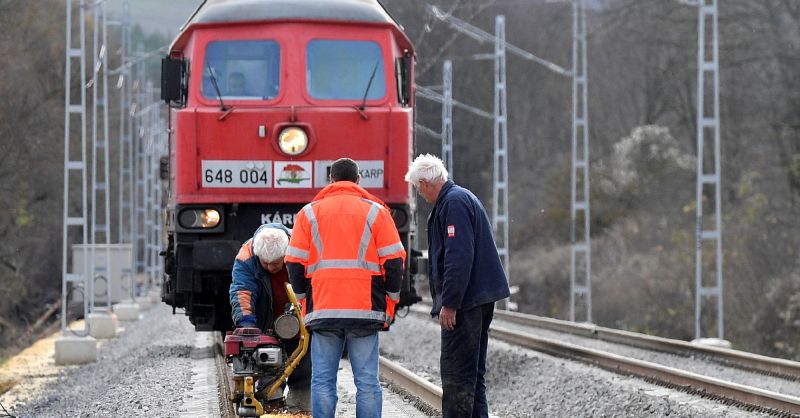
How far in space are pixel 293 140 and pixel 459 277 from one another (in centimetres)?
566

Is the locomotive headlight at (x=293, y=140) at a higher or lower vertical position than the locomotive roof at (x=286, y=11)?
lower

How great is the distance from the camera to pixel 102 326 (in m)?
29.2

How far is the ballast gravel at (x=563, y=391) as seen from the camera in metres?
12.1

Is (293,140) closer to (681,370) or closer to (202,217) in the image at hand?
(202,217)

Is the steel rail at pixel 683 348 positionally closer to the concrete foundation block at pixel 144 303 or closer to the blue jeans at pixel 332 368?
the blue jeans at pixel 332 368

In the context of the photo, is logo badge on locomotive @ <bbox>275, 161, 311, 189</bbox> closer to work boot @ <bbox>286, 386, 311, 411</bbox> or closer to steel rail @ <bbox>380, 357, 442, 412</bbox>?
steel rail @ <bbox>380, 357, 442, 412</bbox>

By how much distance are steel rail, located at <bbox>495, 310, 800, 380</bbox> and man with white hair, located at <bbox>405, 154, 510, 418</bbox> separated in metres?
8.05

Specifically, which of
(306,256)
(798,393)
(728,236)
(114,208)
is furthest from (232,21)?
(114,208)

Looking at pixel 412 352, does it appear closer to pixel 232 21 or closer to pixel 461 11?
pixel 232 21

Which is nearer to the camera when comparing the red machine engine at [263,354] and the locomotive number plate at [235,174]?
the red machine engine at [263,354]

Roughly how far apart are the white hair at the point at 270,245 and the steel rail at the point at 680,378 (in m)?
5.07

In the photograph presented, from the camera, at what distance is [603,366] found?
669 inches

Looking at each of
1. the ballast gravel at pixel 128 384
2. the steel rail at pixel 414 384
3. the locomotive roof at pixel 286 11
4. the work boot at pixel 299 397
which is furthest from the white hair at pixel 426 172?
the locomotive roof at pixel 286 11

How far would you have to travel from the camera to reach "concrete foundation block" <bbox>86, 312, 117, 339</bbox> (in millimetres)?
29109
